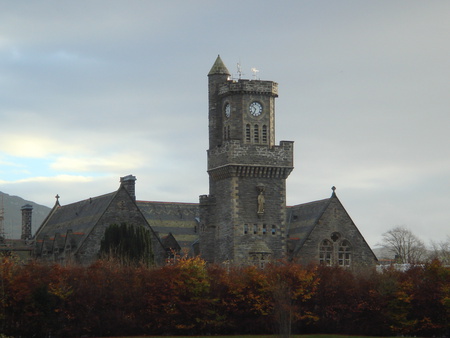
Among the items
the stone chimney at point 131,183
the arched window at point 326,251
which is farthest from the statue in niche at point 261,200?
the stone chimney at point 131,183

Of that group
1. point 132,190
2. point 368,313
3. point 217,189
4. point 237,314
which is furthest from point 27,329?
point 132,190

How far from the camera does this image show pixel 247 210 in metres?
104

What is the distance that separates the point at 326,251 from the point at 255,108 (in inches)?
632

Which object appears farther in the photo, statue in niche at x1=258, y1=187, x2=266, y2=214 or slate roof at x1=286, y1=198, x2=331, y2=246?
slate roof at x1=286, y1=198, x2=331, y2=246

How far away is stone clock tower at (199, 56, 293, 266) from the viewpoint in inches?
4102

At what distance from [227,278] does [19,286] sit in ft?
53.5

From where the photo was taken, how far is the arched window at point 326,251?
4257 inches

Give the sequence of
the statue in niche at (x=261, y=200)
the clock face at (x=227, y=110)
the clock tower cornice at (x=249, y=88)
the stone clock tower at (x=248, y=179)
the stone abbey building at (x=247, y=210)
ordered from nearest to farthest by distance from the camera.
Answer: the stone clock tower at (x=248, y=179), the stone abbey building at (x=247, y=210), the statue in niche at (x=261, y=200), the clock tower cornice at (x=249, y=88), the clock face at (x=227, y=110)

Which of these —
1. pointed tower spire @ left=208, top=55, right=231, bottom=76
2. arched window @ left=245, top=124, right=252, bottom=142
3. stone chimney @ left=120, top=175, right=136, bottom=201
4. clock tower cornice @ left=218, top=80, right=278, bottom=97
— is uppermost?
pointed tower spire @ left=208, top=55, right=231, bottom=76

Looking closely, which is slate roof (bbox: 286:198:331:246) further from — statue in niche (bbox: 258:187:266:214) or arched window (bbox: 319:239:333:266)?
statue in niche (bbox: 258:187:266:214)

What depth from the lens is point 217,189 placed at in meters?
107

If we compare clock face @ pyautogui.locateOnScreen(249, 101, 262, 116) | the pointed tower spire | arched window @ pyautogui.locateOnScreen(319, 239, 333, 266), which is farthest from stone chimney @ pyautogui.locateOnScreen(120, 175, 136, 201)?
arched window @ pyautogui.locateOnScreen(319, 239, 333, 266)

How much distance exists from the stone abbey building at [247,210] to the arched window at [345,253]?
101 millimetres

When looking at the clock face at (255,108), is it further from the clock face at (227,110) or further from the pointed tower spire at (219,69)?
the pointed tower spire at (219,69)
